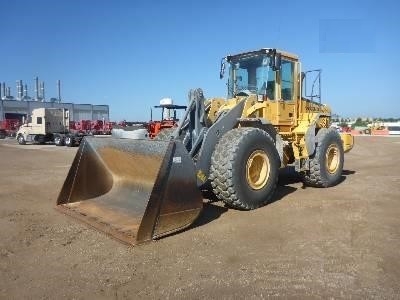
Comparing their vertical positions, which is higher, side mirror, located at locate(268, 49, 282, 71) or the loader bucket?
side mirror, located at locate(268, 49, 282, 71)

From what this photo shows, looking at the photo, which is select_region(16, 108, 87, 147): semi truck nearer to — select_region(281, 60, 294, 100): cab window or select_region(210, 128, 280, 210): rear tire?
select_region(281, 60, 294, 100): cab window

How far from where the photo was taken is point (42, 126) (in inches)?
1109

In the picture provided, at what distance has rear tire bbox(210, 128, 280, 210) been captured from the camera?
19.4 ft

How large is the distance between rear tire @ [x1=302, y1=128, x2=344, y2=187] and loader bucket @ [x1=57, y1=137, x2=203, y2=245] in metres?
3.90

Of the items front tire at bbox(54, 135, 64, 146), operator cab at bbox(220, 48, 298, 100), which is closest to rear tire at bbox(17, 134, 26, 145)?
front tire at bbox(54, 135, 64, 146)

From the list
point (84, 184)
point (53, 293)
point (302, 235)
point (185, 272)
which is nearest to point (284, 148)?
point (302, 235)

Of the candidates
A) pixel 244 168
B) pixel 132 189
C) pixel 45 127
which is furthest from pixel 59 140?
pixel 244 168

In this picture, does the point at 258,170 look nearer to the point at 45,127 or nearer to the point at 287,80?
the point at 287,80

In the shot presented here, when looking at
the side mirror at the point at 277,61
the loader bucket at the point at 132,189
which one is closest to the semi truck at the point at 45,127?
the loader bucket at the point at 132,189

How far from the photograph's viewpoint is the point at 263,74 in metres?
7.87

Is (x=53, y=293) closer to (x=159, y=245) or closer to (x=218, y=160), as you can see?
(x=159, y=245)

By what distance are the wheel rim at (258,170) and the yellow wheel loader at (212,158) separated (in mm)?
17

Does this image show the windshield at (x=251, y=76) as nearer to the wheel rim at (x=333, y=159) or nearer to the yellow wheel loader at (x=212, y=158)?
the yellow wheel loader at (x=212, y=158)

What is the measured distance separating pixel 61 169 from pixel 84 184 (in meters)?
6.27
